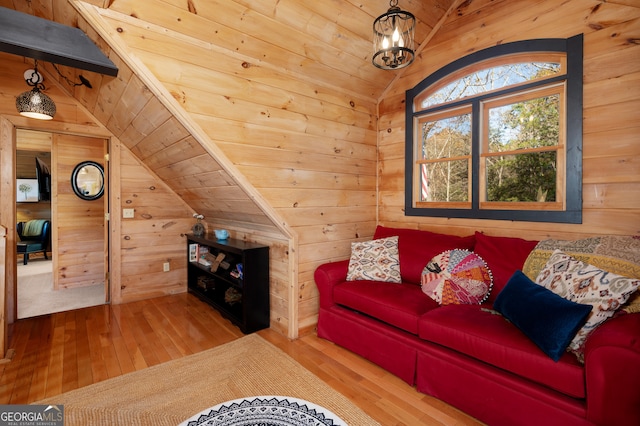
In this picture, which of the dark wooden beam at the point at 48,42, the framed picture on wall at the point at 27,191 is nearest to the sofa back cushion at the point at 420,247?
the dark wooden beam at the point at 48,42

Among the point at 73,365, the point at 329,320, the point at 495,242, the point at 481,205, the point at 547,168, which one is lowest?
the point at 73,365

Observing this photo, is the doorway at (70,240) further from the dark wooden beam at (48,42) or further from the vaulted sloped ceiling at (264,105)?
the dark wooden beam at (48,42)

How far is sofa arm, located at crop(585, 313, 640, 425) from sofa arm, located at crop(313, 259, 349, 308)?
1.67 metres

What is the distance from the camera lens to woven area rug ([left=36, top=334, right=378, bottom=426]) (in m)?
1.73

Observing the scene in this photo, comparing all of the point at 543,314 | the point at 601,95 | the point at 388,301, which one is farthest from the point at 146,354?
the point at 601,95

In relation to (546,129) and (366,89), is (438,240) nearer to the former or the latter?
(546,129)

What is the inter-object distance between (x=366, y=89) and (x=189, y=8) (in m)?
1.79

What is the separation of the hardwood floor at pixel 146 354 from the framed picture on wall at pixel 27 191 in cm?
458

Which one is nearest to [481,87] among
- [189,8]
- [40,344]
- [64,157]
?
[189,8]

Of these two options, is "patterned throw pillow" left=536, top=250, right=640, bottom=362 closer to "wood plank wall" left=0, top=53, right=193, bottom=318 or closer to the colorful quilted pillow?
the colorful quilted pillow

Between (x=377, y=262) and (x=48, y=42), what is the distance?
8.96ft

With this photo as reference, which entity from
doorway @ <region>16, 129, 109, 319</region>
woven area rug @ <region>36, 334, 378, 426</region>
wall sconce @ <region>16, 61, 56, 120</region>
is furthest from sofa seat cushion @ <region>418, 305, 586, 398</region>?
doorway @ <region>16, 129, 109, 319</region>

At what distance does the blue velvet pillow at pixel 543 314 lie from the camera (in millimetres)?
1386

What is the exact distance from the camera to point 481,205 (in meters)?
2.67
